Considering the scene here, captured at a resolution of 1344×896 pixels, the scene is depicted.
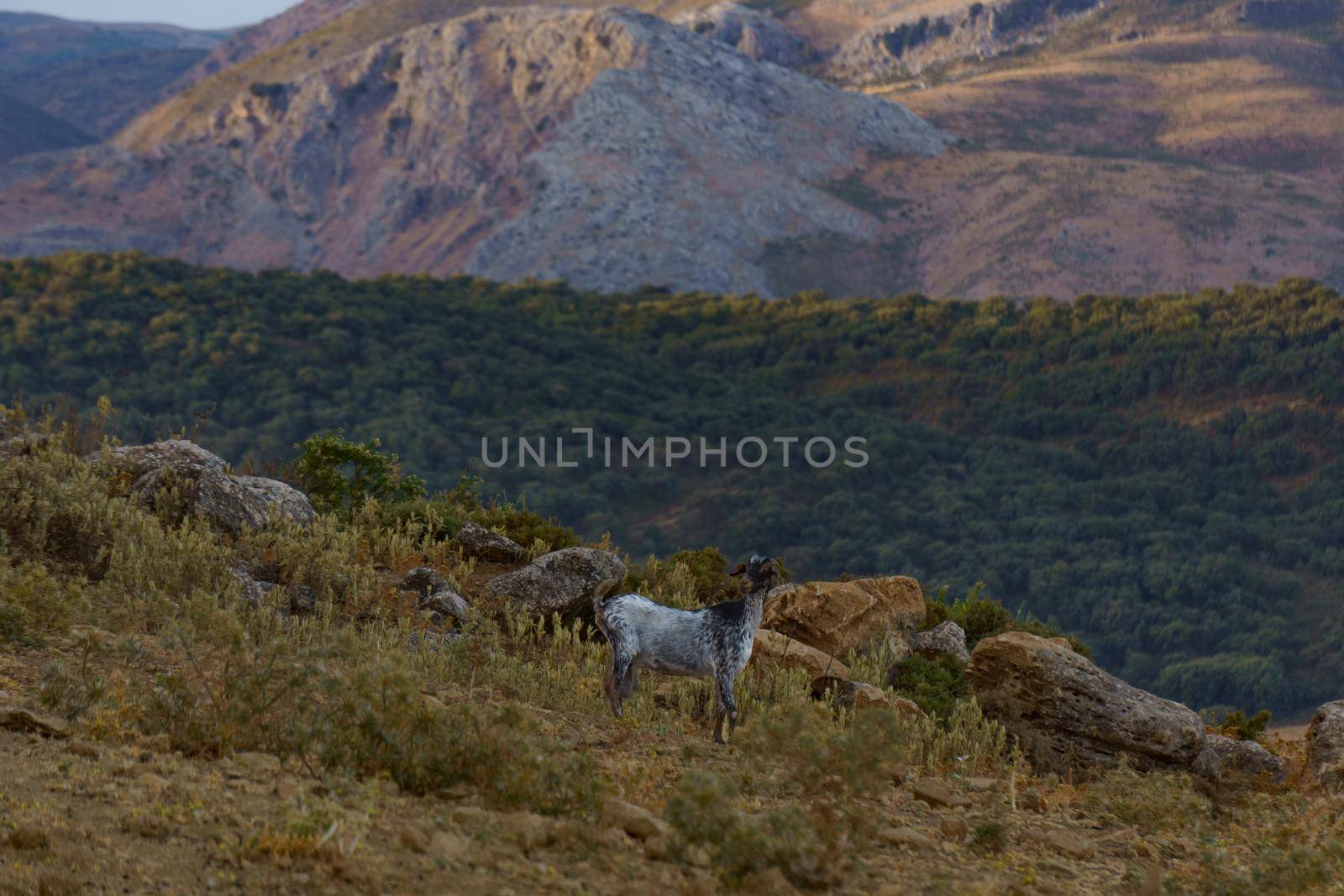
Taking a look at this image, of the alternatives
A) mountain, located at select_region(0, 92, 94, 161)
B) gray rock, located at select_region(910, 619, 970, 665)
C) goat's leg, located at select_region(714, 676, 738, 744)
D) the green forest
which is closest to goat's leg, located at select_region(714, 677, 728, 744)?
goat's leg, located at select_region(714, 676, 738, 744)

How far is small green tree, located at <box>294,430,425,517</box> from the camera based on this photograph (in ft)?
40.3

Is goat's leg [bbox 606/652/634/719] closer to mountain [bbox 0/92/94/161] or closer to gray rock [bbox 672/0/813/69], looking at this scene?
gray rock [bbox 672/0/813/69]

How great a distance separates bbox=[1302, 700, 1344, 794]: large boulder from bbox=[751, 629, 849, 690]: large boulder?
313 cm

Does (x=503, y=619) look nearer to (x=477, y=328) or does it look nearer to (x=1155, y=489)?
(x=1155, y=489)

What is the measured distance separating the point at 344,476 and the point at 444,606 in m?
3.55

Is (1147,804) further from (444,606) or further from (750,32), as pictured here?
(750,32)

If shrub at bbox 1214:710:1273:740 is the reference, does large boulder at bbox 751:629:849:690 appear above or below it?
above

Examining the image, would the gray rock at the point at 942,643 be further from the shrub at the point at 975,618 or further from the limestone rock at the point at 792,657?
the limestone rock at the point at 792,657

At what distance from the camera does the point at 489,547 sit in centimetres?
1109

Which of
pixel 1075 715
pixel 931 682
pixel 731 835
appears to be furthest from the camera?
pixel 931 682

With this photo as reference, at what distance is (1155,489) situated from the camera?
47.2m

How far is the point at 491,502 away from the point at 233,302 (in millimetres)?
48588

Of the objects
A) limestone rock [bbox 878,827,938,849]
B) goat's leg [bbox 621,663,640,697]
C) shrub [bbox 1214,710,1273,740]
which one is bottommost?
shrub [bbox 1214,710,1273,740]

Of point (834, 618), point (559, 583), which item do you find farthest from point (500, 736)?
A: point (834, 618)
